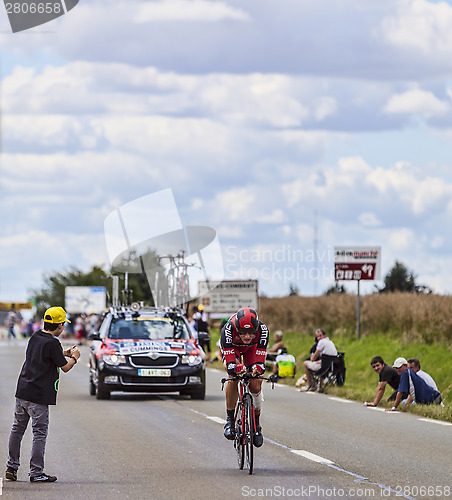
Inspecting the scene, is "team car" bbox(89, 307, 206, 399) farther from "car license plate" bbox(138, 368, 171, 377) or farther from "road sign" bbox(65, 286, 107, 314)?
"road sign" bbox(65, 286, 107, 314)

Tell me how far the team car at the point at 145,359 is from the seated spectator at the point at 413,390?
3.81 m

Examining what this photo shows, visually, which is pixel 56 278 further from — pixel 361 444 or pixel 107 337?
pixel 361 444

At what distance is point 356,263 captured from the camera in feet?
106

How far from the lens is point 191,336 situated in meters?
22.2

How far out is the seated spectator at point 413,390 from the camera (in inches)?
763

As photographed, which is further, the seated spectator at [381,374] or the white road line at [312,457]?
the seated spectator at [381,374]

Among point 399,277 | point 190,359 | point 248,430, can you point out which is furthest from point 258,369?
point 399,277

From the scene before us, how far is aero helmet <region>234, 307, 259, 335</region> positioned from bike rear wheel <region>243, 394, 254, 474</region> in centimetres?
65

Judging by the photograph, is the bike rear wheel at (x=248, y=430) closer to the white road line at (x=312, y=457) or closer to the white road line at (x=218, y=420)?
the white road line at (x=312, y=457)

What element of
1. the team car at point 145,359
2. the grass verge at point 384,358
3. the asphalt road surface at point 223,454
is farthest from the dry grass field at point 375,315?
the asphalt road surface at point 223,454

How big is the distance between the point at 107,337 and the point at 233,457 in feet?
30.7

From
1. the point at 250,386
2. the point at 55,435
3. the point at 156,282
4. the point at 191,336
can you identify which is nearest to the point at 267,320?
the point at 156,282

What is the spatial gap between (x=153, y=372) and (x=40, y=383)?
10334mm

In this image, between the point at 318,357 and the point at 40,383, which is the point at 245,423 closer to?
the point at 40,383
